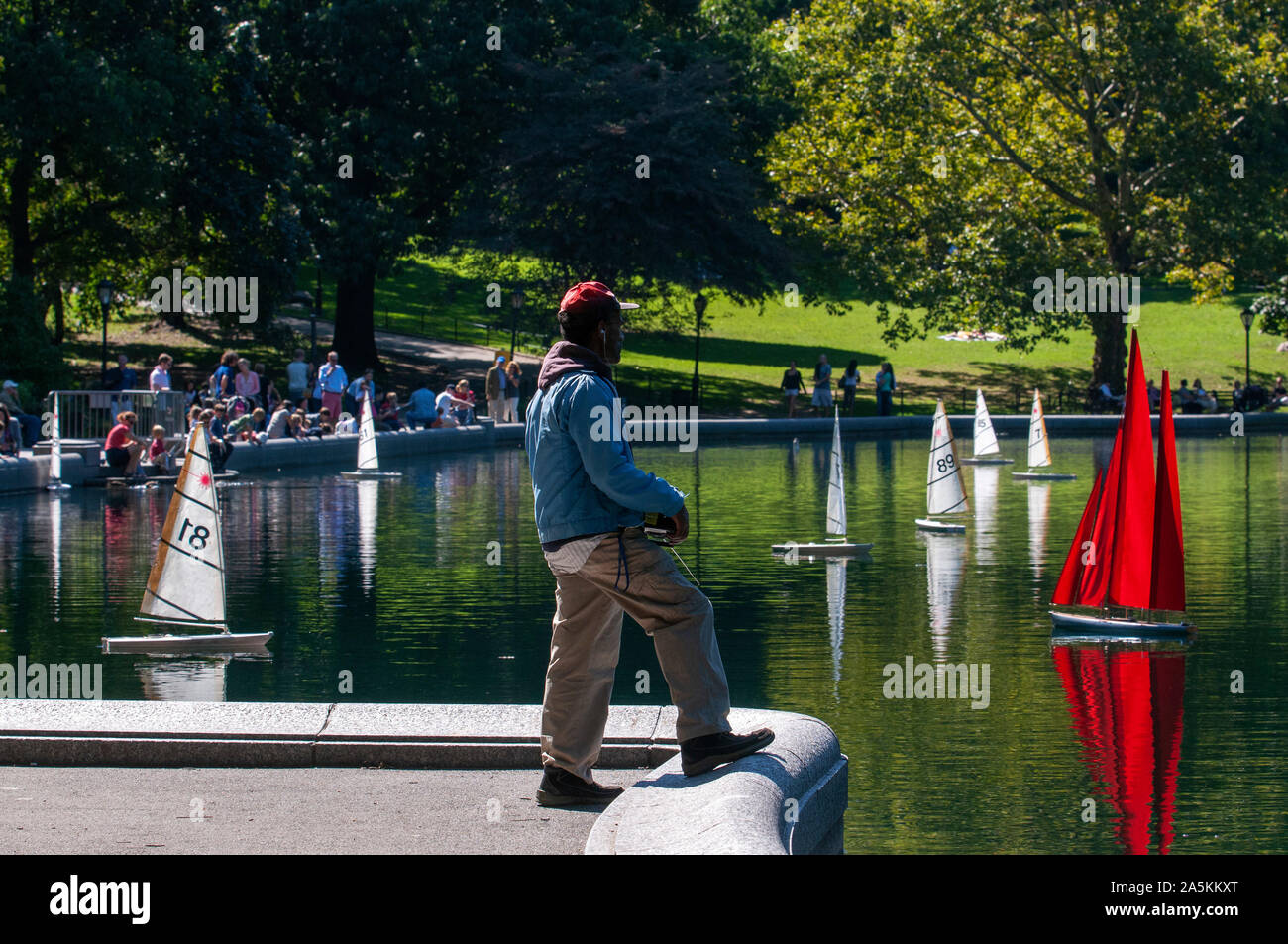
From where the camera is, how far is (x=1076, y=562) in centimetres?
1438

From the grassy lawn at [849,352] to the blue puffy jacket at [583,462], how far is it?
136 feet

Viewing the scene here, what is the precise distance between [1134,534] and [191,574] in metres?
7.42

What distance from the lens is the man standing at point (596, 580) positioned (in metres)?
6.45

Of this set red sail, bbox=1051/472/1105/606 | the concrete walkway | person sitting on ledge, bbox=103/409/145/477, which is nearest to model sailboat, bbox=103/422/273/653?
the concrete walkway

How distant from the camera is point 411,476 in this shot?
2989 cm

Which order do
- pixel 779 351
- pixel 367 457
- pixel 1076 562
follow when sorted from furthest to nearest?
1. pixel 779 351
2. pixel 367 457
3. pixel 1076 562

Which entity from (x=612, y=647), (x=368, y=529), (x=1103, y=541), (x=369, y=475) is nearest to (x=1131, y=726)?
(x=1103, y=541)

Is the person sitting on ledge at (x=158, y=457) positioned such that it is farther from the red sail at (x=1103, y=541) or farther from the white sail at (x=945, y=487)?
the red sail at (x=1103, y=541)

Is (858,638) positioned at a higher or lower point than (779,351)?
lower

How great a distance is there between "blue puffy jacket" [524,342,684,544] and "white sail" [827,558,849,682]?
223 inches

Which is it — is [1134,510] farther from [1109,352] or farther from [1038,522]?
[1109,352]

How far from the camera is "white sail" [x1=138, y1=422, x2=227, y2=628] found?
41.9 feet

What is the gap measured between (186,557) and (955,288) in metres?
40.9

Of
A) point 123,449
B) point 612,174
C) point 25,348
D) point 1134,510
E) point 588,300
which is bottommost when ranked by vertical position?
point 1134,510
